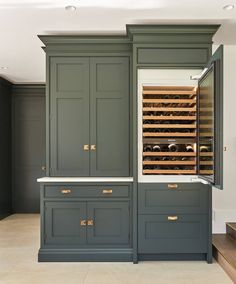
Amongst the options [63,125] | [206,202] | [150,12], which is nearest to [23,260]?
[63,125]

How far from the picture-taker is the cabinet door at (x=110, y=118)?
423cm

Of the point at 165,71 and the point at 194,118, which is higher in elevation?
the point at 165,71

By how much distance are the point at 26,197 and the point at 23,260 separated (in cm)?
321

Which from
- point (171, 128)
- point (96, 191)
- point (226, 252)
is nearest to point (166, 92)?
point (171, 128)

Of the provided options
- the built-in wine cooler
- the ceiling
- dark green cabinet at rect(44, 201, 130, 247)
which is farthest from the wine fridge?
the ceiling

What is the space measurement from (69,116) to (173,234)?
1.91 m

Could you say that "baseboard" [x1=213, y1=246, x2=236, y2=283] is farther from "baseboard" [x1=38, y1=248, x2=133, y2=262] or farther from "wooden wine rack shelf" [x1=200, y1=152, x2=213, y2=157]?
"wooden wine rack shelf" [x1=200, y1=152, x2=213, y2=157]

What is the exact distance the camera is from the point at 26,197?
712 cm

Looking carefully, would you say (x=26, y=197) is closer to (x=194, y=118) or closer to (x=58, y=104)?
(x=58, y=104)

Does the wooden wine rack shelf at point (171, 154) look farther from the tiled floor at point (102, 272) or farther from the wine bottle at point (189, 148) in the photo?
the tiled floor at point (102, 272)

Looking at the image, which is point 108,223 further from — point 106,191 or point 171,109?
point 171,109

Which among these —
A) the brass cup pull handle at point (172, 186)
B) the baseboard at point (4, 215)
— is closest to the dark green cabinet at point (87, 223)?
the brass cup pull handle at point (172, 186)

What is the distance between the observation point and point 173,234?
3885 mm

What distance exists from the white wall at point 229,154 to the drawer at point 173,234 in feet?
2.53
